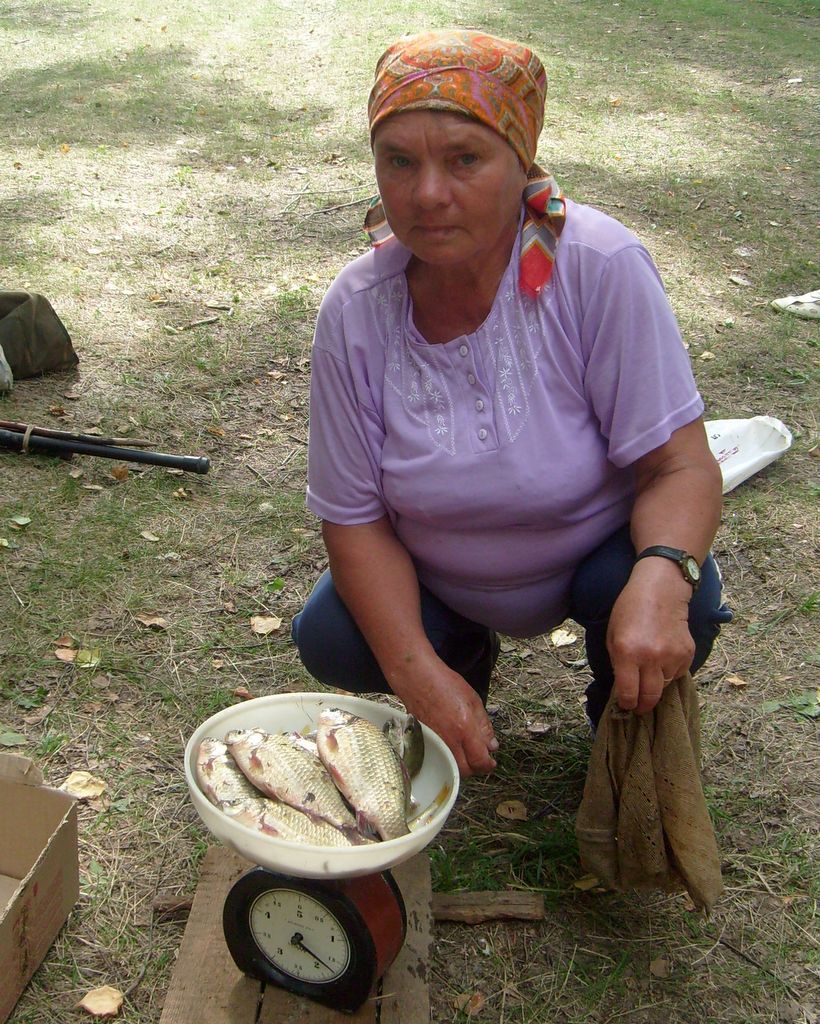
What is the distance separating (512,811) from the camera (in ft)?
8.53

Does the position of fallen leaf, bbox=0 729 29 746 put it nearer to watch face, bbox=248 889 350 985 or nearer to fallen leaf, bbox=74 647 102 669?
A: fallen leaf, bbox=74 647 102 669

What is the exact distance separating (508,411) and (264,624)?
1.51 metres

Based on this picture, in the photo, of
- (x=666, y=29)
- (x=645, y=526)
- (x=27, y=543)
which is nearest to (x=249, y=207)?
(x=27, y=543)

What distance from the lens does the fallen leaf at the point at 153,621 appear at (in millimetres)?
3250

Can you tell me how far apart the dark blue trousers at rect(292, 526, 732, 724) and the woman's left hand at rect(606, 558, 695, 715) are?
5.6 inches

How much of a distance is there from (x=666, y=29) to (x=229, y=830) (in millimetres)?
12094

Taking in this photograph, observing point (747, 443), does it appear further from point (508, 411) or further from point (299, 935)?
point (299, 935)

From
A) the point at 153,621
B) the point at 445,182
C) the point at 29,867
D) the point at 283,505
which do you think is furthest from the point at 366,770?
the point at 283,505

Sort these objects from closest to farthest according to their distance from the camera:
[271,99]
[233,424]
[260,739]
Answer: [260,739], [233,424], [271,99]

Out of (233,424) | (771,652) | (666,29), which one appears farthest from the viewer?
(666,29)

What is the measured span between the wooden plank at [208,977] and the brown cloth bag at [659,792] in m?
0.79

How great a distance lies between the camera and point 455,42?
1886 millimetres

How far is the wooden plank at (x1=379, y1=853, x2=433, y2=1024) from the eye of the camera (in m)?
1.97

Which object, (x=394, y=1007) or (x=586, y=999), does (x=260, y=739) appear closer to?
(x=394, y=1007)
